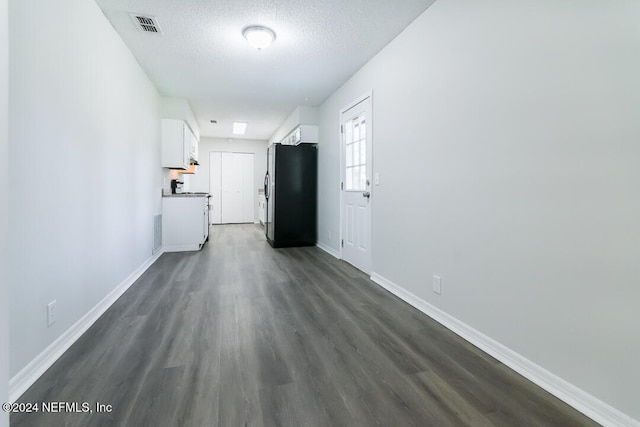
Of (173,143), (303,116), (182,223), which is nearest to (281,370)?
(182,223)

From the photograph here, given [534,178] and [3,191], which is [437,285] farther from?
[3,191]

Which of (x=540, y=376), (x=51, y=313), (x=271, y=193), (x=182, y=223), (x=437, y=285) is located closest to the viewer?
(x=540, y=376)

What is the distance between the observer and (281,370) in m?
1.56

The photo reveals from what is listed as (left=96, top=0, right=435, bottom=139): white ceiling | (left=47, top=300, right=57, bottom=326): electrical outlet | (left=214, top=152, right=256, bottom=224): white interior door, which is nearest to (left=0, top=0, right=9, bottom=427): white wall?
(left=47, top=300, right=57, bottom=326): electrical outlet

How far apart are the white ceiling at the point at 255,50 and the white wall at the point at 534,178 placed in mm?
467

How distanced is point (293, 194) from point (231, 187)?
408 centimetres

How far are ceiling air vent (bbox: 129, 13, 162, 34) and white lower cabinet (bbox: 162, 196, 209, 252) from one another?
8.13 ft

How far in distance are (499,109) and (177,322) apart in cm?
256

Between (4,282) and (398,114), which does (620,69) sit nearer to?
(398,114)

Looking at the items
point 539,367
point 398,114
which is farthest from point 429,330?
point 398,114

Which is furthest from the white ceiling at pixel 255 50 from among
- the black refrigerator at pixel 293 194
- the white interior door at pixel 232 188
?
the white interior door at pixel 232 188

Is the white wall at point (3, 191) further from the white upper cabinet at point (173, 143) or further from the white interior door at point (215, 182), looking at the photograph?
the white interior door at point (215, 182)

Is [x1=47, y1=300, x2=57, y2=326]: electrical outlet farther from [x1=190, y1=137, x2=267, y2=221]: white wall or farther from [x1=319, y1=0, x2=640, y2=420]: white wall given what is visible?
[x1=190, y1=137, x2=267, y2=221]: white wall

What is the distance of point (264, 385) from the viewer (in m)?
1.43
